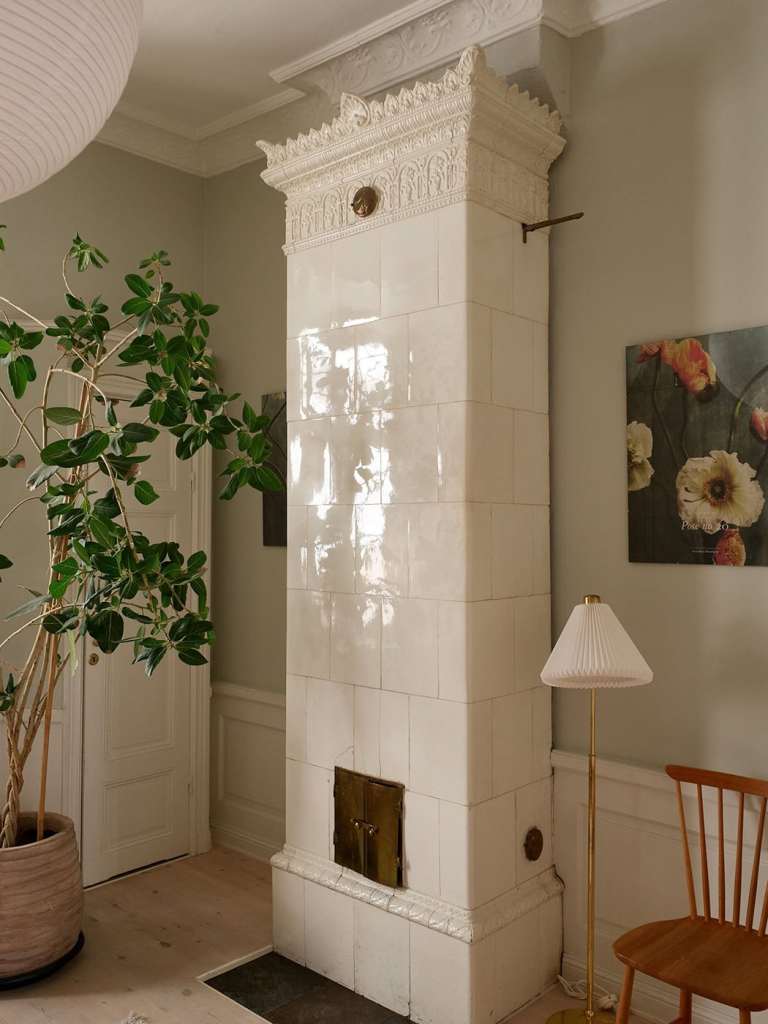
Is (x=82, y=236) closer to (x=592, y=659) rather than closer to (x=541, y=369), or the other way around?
(x=541, y=369)

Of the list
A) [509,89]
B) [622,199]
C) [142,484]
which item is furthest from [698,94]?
[142,484]

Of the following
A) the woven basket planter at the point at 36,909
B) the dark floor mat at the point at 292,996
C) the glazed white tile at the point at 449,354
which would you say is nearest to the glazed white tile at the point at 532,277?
the glazed white tile at the point at 449,354

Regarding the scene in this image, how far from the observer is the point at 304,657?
2996 mm

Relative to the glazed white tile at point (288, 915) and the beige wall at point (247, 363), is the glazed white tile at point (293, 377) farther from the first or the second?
the glazed white tile at point (288, 915)

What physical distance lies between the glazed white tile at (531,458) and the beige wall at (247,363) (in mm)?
1281

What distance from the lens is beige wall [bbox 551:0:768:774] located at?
8.12 ft

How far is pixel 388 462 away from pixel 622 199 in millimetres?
1074

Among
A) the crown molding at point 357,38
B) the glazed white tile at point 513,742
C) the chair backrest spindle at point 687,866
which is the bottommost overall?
the chair backrest spindle at point 687,866

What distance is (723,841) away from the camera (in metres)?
2.38

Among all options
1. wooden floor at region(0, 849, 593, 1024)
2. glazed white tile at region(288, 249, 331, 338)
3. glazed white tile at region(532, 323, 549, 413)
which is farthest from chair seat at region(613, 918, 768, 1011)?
glazed white tile at region(288, 249, 331, 338)

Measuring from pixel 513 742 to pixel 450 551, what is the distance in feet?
2.05

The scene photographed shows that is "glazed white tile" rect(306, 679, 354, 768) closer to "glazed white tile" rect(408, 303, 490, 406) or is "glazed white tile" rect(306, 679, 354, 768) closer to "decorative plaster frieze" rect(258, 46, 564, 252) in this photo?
"glazed white tile" rect(408, 303, 490, 406)

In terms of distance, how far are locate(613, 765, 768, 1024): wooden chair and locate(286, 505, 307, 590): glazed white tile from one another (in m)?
1.31

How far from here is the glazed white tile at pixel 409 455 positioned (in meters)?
2.65
